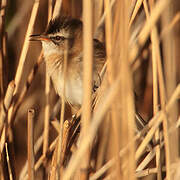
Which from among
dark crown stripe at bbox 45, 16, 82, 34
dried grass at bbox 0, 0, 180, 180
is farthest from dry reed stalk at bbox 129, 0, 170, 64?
dark crown stripe at bbox 45, 16, 82, 34

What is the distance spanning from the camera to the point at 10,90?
1.79m

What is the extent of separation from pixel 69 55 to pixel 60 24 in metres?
0.20

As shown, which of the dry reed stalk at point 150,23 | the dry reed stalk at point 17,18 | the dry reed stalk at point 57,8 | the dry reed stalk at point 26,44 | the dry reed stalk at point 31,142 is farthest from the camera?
the dry reed stalk at point 17,18

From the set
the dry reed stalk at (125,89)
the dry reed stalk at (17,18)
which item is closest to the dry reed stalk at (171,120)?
the dry reed stalk at (125,89)

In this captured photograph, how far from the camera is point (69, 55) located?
8.04 feet

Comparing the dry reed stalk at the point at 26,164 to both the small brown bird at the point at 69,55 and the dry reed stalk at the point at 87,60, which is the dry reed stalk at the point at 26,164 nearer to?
the small brown bird at the point at 69,55

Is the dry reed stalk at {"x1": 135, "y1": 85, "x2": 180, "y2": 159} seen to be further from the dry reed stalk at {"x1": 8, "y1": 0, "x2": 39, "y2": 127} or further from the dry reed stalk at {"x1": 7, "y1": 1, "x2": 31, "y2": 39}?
the dry reed stalk at {"x1": 7, "y1": 1, "x2": 31, "y2": 39}

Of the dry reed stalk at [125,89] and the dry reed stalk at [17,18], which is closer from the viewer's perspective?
the dry reed stalk at [125,89]

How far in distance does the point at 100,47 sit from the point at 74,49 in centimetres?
19

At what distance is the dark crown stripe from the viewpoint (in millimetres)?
2322

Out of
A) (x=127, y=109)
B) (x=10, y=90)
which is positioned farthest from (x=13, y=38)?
(x=127, y=109)

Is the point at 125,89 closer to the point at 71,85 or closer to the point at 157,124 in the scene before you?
the point at 157,124

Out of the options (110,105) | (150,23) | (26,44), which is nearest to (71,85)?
(26,44)

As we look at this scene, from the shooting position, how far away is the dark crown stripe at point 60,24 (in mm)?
2322
